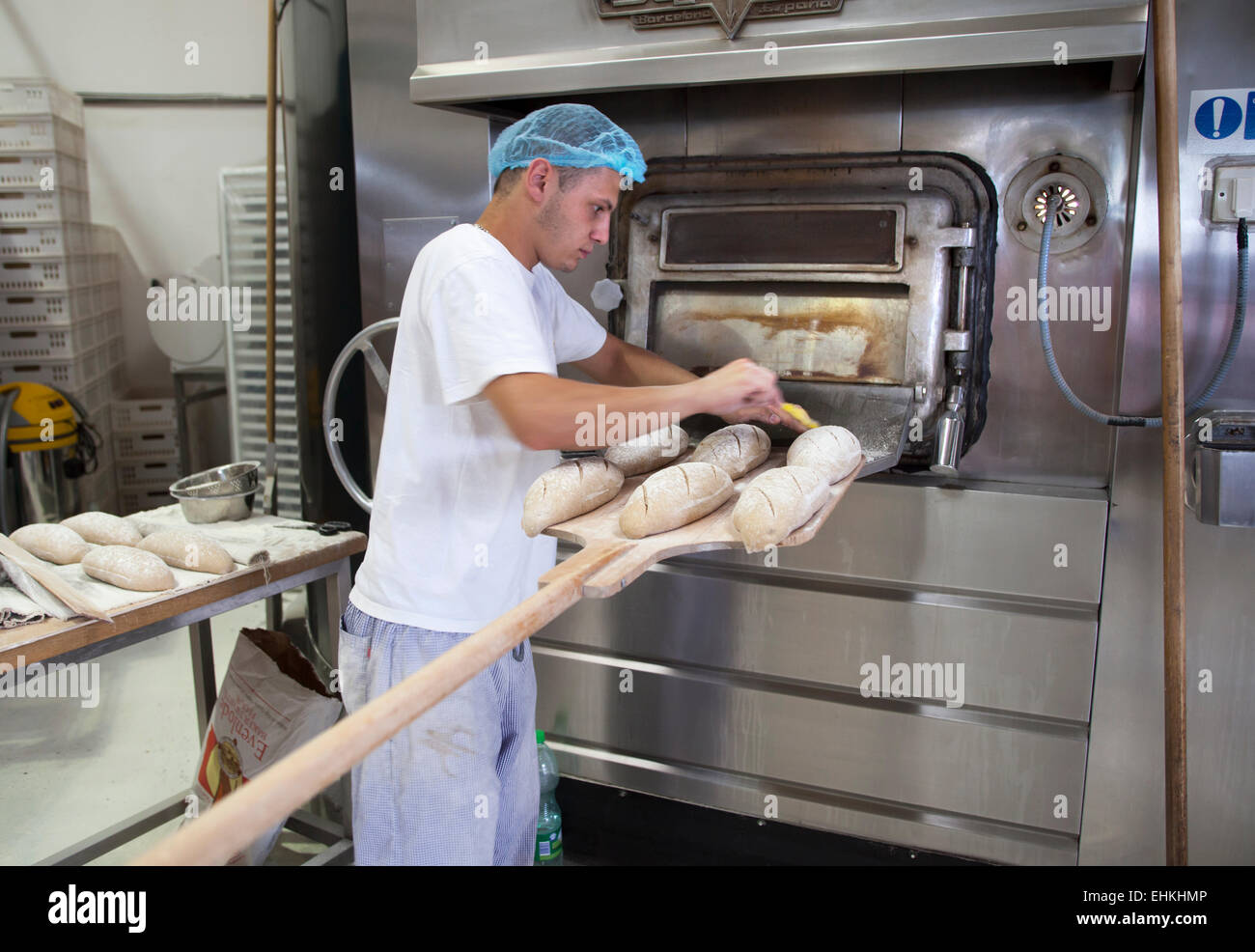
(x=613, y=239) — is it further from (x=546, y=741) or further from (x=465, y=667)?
(x=465, y=667)

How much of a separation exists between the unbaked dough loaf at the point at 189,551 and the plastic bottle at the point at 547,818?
969mm

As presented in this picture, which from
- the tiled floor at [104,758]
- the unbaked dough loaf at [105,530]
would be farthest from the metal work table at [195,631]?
the unbaked dough loaf at [105,530]

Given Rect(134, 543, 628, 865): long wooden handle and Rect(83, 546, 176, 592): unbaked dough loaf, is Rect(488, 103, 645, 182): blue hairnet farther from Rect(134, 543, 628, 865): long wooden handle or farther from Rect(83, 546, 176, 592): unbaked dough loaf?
Rect(83, 546, 176, 592): unbaked dough loaf

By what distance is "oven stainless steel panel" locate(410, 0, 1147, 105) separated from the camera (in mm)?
1771

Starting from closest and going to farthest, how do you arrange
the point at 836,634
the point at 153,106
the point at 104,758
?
the point at 836,634
the point at 104,758
the point at 153,106

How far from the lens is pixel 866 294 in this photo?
2.18 metres

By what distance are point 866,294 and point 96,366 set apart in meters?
4.56

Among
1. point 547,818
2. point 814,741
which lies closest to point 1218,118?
point 814,741

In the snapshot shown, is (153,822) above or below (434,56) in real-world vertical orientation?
below

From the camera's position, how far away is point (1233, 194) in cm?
194

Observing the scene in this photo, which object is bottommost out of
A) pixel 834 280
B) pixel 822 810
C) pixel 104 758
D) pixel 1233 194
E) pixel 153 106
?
pixel 104 758

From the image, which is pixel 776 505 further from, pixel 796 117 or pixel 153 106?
pixel 153 106

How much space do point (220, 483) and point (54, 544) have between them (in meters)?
0.45
